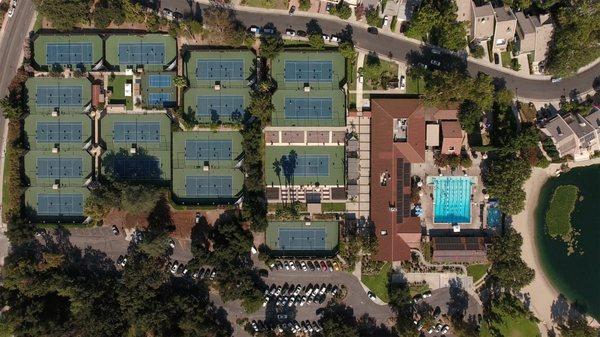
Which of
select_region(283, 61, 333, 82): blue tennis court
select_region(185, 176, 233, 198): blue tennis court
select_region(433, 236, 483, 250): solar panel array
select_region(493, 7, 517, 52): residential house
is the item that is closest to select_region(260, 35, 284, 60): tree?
select_region(283, 61, 333, 82): blue tennis court

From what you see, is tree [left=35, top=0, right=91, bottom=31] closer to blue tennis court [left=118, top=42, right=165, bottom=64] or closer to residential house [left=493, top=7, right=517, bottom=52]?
blue tennis court [left=118, top=42, right=165, bottom=64]

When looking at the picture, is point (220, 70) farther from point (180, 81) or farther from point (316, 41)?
point (316, 41)

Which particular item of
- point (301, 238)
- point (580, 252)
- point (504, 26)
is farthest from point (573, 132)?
point (301, 238)

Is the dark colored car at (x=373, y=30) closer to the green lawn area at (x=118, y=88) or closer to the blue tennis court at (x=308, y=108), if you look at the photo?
the blue tennis court at (x=308, y=108)

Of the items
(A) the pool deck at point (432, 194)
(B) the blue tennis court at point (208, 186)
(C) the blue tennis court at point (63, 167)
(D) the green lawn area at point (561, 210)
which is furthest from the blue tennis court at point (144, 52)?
(D) the green lawn area at point (561, 210)

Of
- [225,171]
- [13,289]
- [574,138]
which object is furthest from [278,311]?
[574,138]

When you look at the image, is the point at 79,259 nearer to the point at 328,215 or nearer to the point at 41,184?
the point at 41,184

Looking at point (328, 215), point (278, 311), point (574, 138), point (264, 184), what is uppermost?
point (574, 138)
